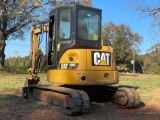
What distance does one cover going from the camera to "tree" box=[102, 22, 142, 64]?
51938 millimetres

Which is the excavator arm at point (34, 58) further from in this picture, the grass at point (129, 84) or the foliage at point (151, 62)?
the foliage at point (151, 62)

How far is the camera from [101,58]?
7.38 meters

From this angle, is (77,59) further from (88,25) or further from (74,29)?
(88,25)

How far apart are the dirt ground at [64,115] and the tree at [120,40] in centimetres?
4372

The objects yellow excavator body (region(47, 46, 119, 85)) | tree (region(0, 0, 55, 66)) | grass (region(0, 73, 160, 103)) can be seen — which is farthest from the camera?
tree (region(0, 0, 55, 66))

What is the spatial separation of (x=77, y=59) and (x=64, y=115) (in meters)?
1.52

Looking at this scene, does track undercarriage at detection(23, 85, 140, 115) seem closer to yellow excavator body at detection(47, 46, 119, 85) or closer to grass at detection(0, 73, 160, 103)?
yellow excavator body at detection(47, 46, 119, 85)

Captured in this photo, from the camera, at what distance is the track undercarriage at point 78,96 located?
6.51 m

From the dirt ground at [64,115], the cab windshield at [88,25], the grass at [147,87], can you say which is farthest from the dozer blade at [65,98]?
the grass at [147,87]

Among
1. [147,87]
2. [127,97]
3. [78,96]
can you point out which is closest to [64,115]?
[78,96]


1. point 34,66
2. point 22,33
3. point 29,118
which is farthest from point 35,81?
point 22,33

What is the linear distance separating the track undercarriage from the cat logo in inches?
34.9

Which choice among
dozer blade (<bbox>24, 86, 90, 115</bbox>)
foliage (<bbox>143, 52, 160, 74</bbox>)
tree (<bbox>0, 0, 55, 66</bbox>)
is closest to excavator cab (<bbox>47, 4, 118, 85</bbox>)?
dozer blade (<bbox>24, 86, 90, 115</bbox>)

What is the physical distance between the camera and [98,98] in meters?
8.78
